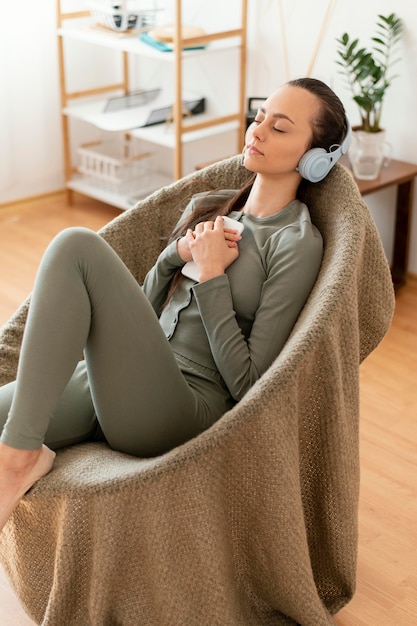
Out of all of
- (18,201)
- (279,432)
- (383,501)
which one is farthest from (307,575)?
(18,201)

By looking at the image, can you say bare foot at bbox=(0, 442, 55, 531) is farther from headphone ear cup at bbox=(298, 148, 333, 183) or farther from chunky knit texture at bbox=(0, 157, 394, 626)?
headphone ear cup at bbox=(298, 148, 333, 183)

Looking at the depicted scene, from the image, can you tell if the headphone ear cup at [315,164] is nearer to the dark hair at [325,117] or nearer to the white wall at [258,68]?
the dark hair at [325,117]

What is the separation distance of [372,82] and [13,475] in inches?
73.3

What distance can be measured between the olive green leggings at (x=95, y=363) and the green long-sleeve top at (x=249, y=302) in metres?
0.10

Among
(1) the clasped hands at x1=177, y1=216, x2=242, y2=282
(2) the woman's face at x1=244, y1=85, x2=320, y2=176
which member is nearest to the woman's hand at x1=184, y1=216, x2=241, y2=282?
(1) the clasped hands at x1=177, y1=216, x2=242, y2=282

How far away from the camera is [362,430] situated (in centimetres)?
229

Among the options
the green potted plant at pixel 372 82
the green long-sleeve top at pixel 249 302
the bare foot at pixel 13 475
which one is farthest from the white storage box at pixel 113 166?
the bare foot at pixel 13 475

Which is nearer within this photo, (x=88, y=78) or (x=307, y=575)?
(x=307, y=575)

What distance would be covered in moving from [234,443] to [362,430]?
977mm

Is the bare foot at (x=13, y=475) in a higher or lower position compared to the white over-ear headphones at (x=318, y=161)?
lower

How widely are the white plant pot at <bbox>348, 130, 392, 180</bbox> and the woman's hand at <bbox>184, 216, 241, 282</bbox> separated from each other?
1227mm

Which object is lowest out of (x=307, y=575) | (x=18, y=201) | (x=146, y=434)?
(x=18, y=201)

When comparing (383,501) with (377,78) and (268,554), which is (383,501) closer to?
(268,554)

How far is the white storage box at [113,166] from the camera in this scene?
12.0ft
